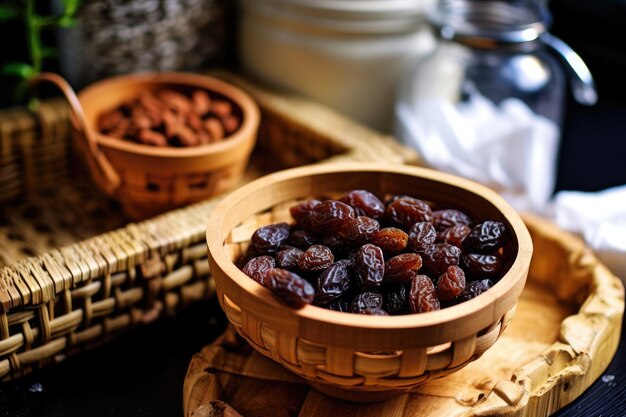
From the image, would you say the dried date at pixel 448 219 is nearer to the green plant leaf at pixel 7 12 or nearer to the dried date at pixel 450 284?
the dried date at pixel 450 284

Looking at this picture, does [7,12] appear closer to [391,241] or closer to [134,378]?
[134,378]

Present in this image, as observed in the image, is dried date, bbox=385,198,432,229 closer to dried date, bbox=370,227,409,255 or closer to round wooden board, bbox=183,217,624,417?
dried date, bbox=370,227,409,255

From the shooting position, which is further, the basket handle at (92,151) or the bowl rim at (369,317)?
the basket handle at (92,151)

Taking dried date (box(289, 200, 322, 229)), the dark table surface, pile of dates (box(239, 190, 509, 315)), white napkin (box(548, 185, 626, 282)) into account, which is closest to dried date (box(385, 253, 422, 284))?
pile of dates (box(239, 190, 509, 315))

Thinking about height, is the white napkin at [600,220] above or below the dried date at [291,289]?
below

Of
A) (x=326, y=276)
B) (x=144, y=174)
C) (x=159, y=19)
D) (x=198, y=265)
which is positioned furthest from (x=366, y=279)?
(x=159, y=19)

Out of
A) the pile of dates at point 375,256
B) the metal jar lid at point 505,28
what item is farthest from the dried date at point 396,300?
the metal jar lid at point 505,28

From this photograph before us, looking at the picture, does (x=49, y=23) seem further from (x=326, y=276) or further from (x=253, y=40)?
(x=326, y=276)
